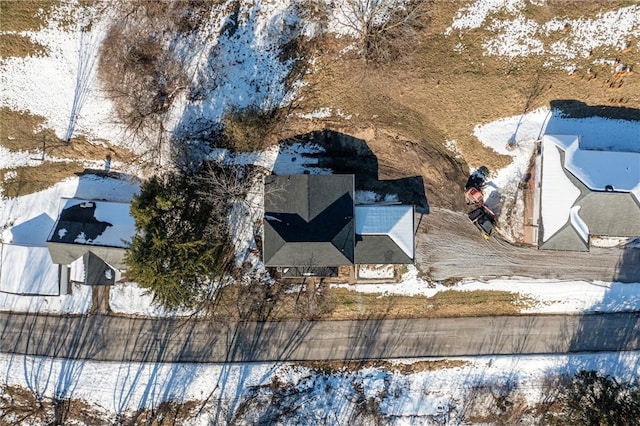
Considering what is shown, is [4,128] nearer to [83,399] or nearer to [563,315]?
[83,399]

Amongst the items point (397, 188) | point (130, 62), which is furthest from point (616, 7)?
point (130, 62)

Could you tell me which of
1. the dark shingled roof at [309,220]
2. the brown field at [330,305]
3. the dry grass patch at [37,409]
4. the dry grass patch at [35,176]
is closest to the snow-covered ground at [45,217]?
the dry grass patch at [35,176]

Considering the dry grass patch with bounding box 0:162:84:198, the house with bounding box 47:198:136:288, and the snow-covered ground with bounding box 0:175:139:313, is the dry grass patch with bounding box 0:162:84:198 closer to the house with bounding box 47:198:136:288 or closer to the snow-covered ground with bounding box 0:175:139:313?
the snow-covered ground with bounding box 0:175:139:313

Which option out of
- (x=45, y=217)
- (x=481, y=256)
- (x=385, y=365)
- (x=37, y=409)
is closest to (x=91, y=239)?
(x=45, y=217)

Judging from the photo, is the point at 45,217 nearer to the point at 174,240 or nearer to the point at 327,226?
the point at 174,240

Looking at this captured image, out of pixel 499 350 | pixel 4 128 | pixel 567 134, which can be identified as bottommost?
pixel 499 350

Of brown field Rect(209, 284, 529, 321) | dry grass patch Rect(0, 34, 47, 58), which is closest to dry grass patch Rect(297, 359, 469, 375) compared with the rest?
brown field Rect(209, 284, 529, 321)

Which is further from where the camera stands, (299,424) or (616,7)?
(299,424)
